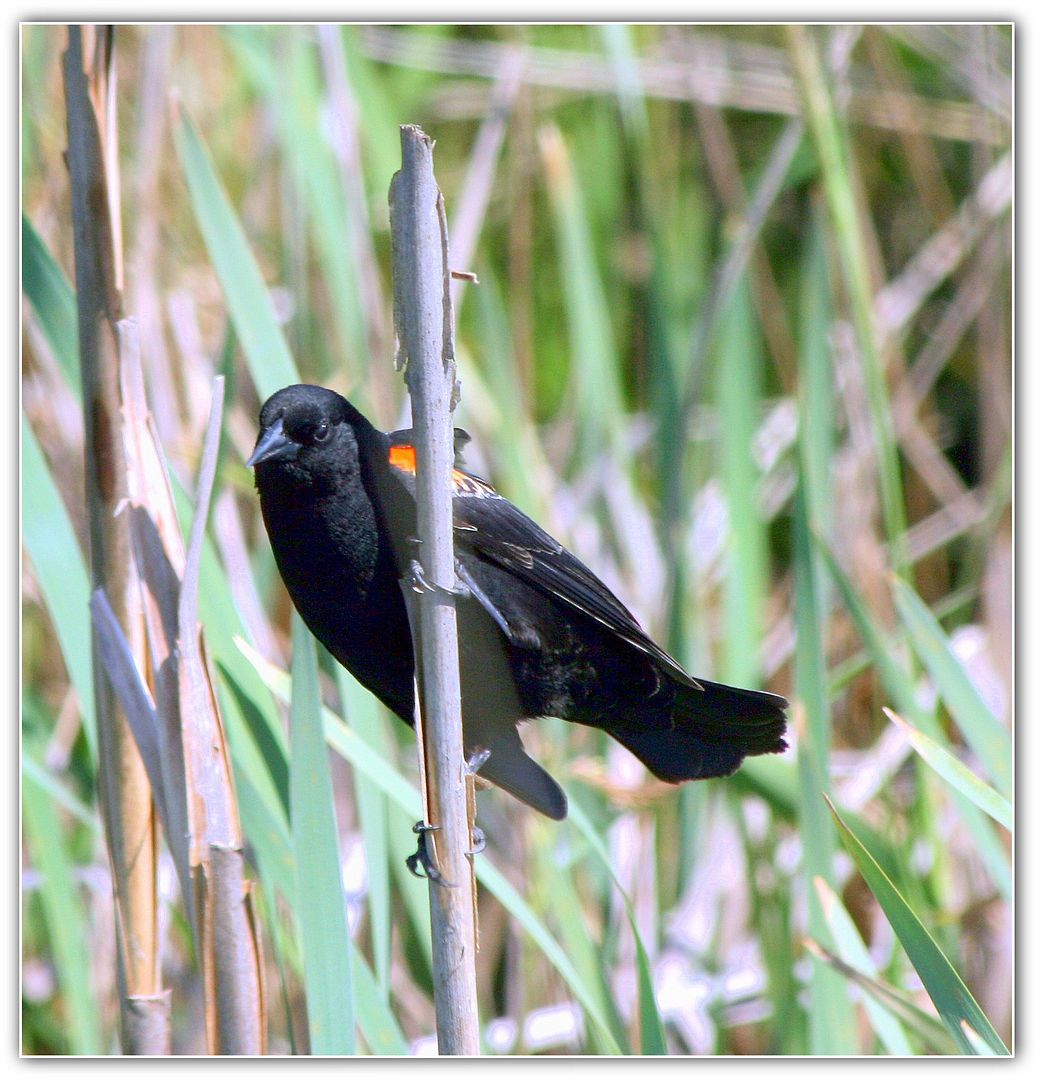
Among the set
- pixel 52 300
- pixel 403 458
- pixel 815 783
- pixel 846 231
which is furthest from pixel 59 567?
pixel 846 231

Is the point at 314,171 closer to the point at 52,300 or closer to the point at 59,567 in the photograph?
the point at 52,300

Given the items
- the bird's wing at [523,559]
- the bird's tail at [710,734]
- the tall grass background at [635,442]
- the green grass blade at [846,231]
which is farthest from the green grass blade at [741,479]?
the bird's wing at [523,559]

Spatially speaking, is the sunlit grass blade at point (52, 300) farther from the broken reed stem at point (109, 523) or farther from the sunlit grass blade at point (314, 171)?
the sunlit grass blade at point (314, 171)

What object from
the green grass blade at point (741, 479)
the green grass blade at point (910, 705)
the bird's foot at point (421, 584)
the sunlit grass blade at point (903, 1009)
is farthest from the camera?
the green grass blade at point (741, 479)

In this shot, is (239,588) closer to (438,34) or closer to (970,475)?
(438,34)

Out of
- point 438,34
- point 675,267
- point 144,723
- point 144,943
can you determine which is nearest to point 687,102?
point 675,267

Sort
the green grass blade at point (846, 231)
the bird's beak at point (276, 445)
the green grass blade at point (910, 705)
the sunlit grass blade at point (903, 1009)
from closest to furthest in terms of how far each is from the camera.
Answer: the sunlit grass blade at point (903, 1009), the bird's beak at point (276, 445), the green grass blade at point (910, 705), the green grass blade at point (846, 231)

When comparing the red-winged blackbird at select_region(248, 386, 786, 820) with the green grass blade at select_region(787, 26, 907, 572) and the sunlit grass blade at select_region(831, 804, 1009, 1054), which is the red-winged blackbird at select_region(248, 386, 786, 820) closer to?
the sunlit grass blade at select_region(831, 804, 1009, 1054)
